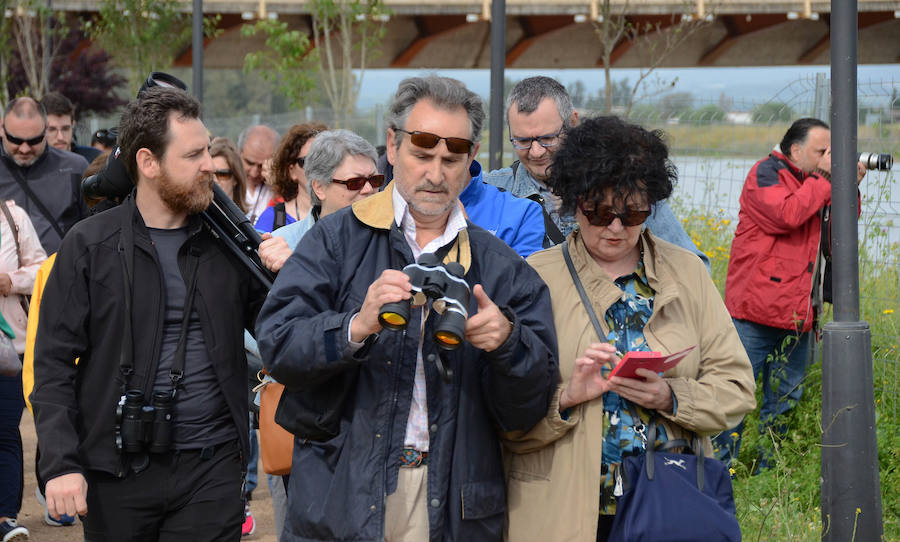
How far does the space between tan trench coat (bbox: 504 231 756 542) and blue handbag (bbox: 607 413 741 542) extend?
100 mm

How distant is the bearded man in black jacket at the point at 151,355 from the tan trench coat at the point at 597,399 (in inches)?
49.7

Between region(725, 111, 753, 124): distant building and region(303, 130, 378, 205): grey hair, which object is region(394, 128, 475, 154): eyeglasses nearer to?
region(303, 130, 378, 205): grey hair

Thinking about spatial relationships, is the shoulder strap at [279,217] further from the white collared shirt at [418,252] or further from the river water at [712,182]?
the river water at [712,182]

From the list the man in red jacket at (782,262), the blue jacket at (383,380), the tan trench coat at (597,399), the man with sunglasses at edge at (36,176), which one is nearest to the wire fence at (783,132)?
the man in red jacket at (782,262)

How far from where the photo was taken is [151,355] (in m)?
4.14

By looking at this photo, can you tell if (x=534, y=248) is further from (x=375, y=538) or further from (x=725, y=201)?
(x=725, y=201)

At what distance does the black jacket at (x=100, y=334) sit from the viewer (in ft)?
13.3

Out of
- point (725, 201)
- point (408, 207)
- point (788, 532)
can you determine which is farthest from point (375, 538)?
point (725, 201)

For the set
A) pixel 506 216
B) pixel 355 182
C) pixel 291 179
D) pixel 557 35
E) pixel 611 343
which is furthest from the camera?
pixel 557 35

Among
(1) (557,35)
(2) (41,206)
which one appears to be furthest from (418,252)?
(1) (557,35)

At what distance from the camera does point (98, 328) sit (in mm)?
4156

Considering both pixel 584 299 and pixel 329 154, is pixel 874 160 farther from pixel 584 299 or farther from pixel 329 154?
pixel 584 299

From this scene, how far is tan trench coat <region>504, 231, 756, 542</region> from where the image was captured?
3428 millimetres

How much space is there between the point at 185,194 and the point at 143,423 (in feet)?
2.82
